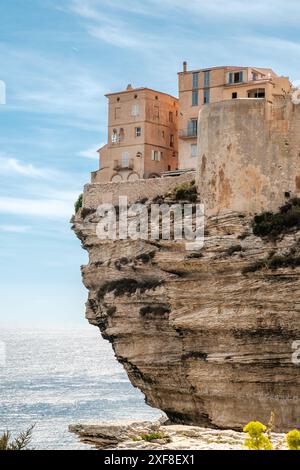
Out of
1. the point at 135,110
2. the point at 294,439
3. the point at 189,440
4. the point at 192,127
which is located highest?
the point at 135,110

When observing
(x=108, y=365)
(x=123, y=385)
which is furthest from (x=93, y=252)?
(x=108, y=365)

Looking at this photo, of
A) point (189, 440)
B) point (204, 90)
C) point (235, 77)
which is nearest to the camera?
point (189, 440)

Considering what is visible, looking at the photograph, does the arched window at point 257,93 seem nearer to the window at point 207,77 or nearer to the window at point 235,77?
the window at point 235,77

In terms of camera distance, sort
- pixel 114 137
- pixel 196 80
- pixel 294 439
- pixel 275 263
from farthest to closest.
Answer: pixel 114 137 → pixel 196 80 → pixel 275 263 → pixel 294 439

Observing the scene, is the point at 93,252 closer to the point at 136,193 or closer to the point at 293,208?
the point at 136,193

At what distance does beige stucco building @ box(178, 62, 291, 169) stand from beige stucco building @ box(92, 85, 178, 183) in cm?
186

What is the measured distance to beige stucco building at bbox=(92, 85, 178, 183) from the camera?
46875 mm

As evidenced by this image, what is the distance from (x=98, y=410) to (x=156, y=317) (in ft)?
141

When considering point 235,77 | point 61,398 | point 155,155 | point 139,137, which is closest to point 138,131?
point 139,137

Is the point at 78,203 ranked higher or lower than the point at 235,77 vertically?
lower

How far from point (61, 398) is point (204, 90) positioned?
51621 millimetres

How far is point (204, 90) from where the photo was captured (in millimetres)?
45906

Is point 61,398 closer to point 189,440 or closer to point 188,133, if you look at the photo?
point 188,133

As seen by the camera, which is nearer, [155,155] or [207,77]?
[207,77]
